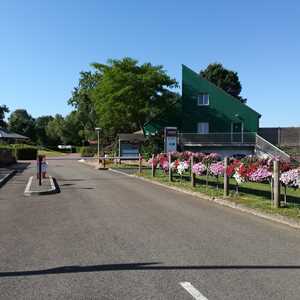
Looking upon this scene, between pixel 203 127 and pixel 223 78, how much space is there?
3230cm

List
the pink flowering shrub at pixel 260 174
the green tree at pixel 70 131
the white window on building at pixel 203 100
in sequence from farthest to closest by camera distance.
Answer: the green tree at pixel 70 131 < the white window on building at pixel 203 100 < the pink flowering shrub at pixel 260 174

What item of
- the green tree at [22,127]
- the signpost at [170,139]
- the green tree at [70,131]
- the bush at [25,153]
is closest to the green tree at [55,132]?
the green tree at [70,131]

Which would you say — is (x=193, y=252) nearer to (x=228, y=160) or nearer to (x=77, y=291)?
(x=77, y=291)

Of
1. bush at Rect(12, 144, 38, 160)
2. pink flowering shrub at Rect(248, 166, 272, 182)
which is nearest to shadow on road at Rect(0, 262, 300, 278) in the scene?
pink flowering shrub at Rect(248, 166, 272, 182)


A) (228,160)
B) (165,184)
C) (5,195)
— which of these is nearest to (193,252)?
(228,160)

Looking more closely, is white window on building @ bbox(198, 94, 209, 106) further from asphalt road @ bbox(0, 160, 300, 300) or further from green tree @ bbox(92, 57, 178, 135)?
asphalt road @ bbox(0, 160, 300, 300)

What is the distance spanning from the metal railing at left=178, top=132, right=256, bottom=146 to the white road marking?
44.5 m

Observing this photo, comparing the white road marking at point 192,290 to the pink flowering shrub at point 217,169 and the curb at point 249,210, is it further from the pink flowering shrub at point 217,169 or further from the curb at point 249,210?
the pink flowering shrub at point 217,169

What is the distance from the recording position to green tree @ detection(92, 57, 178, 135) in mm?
49438

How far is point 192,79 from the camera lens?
178ft

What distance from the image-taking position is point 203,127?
178 feet

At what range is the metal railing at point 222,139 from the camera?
50.4 m

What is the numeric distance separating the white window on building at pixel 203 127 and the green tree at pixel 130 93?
13.8 feet

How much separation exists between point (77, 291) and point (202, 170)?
14510 millimetres
